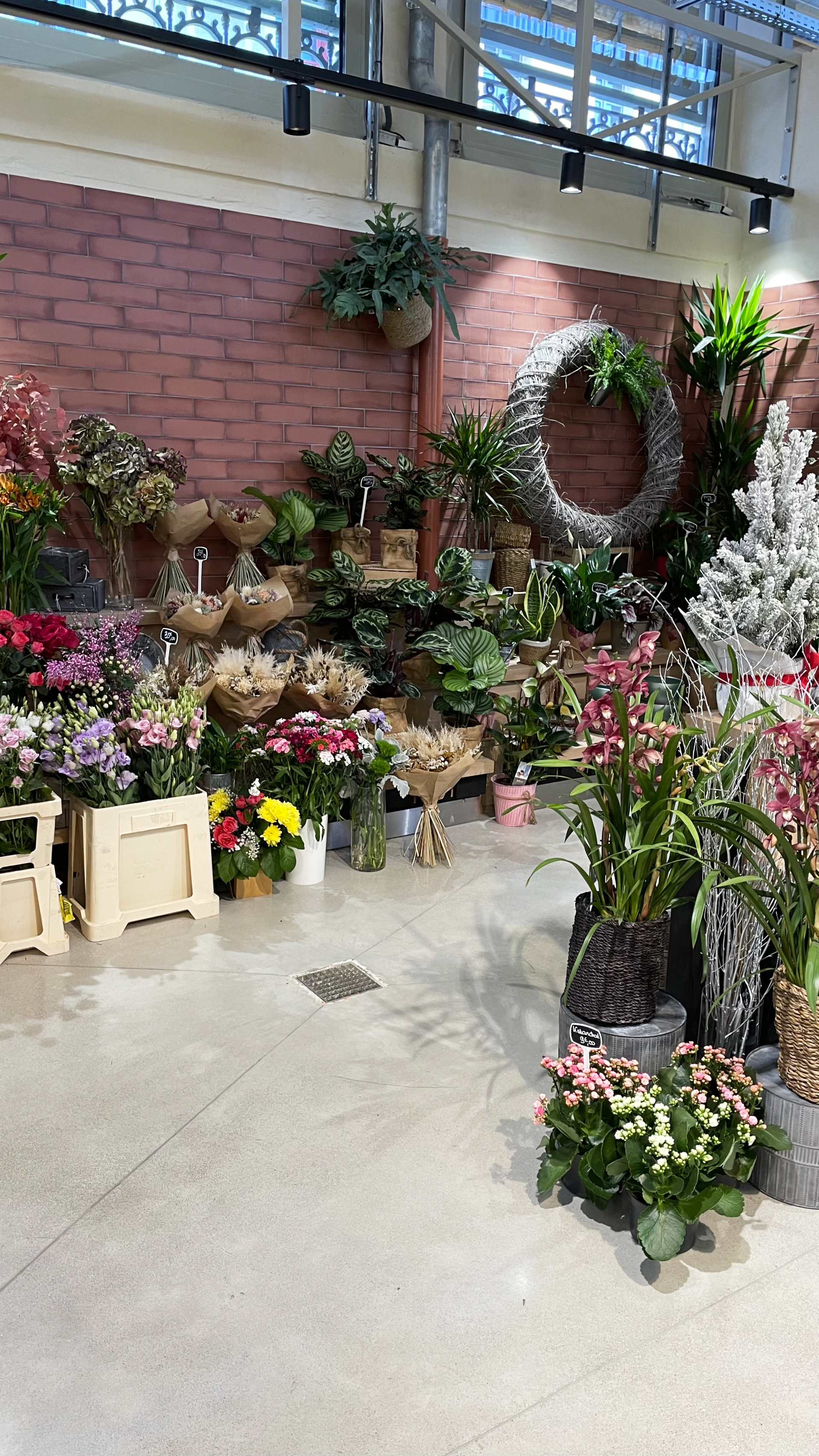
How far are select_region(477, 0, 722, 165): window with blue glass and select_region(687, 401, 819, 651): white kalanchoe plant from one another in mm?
2849

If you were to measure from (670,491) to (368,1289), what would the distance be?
5.25 meters

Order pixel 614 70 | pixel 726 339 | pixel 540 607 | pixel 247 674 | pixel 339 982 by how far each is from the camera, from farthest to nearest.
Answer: pixel 726 339 → pixel 614 70 → pixel 540 607 → pixel 247 674 → pixel 339 982

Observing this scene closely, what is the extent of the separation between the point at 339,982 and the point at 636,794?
1.28 metres

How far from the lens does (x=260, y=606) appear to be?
454 centimetres

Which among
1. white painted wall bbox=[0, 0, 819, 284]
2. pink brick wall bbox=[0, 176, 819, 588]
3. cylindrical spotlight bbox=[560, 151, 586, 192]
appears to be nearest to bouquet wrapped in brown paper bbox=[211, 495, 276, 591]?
pink brick wall bbox=[0, 176, 819, 588]

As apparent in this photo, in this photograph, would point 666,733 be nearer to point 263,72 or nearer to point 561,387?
point 263,72

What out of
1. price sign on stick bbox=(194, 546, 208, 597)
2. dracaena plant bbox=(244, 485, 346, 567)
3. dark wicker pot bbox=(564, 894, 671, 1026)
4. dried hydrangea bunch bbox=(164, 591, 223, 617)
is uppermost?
dracaena plant bbox=(244, 485, 346, 567)

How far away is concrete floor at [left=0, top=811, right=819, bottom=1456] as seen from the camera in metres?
1.85

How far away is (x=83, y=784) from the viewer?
3.74m

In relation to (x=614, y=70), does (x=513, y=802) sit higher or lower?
lower

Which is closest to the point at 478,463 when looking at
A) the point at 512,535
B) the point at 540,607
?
the point at 512,535

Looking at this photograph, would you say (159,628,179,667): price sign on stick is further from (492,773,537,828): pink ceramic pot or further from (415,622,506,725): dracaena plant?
(492,773,537,828): pink ceramic pot

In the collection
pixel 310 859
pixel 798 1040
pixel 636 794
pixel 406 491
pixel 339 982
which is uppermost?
pixel 406 491

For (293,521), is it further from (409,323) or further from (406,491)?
(409,323)
